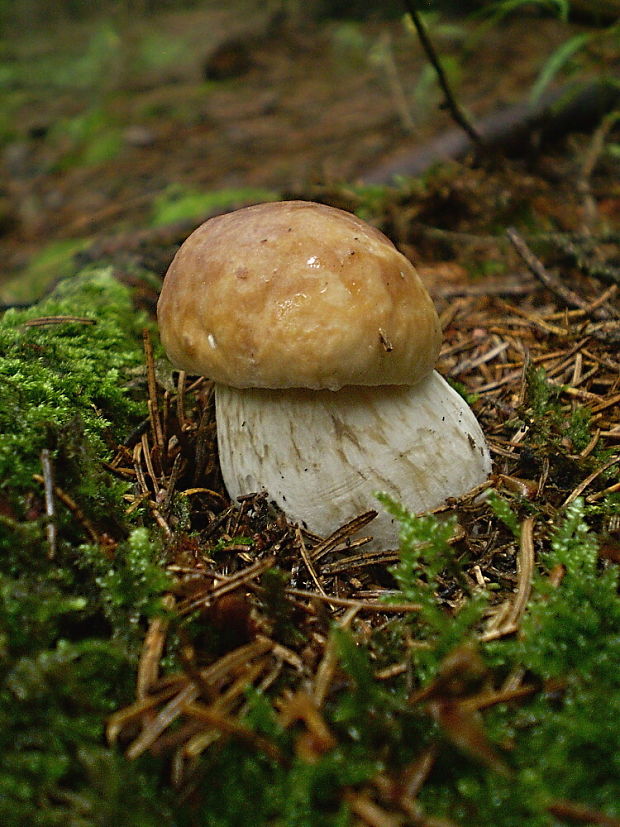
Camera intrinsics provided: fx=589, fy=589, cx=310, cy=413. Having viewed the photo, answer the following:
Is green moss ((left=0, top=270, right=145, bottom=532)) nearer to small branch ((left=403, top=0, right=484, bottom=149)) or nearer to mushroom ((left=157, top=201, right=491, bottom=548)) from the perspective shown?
mushroom ((left=157, top=201, right=491, bottom=548))

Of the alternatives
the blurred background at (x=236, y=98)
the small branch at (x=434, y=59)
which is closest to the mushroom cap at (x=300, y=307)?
the small branch at (x=434, y=59)

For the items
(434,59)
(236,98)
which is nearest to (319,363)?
(434,59)

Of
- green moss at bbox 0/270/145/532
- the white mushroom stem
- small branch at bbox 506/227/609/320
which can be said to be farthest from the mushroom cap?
small branch at bbox 506/227/609/320

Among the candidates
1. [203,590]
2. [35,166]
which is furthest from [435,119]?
[203,590]

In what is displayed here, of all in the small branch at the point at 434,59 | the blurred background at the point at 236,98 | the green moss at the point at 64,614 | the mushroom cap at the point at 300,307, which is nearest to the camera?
the green moss at the point at 64,614

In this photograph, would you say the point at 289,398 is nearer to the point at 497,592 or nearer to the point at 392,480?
the point at 392,480

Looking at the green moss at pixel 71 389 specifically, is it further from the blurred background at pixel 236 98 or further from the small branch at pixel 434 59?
the small branch at pixel 434 59

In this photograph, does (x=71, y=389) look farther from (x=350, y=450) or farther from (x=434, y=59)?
(x=434, y=59)
